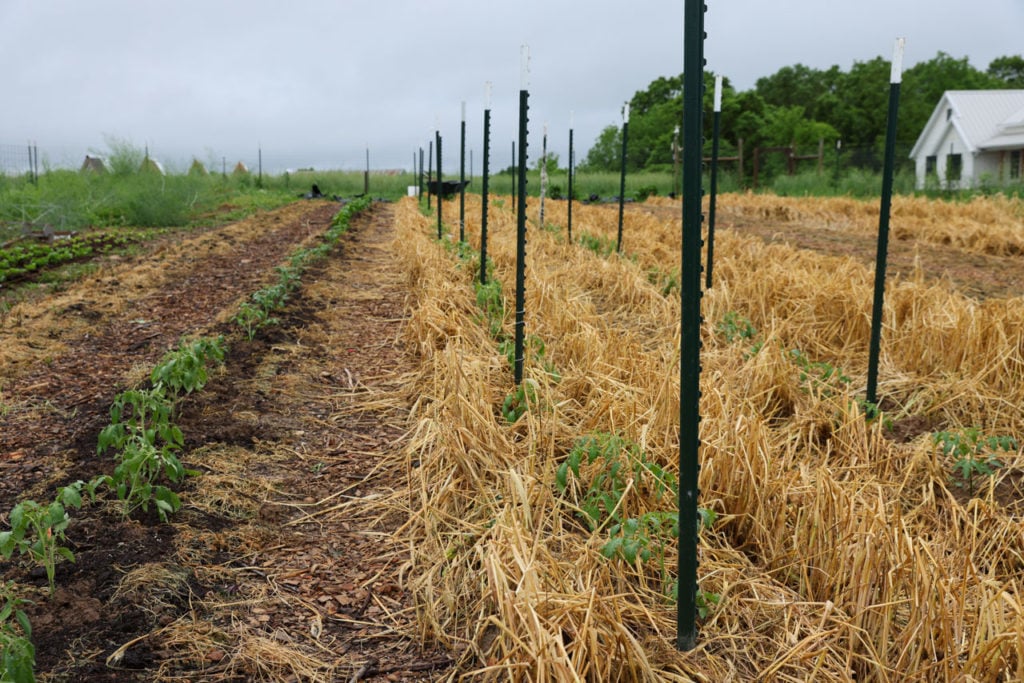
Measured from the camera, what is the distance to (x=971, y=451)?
3.56 meters

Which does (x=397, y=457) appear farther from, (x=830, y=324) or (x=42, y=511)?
(x=830, y=324)

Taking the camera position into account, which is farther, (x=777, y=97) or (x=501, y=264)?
(x=777, y=97)

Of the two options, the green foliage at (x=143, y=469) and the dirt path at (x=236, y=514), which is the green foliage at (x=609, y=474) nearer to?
the dirt path at (x=236, y=514)

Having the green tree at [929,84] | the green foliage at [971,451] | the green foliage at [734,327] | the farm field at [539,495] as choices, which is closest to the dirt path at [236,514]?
the farm field at [539,495]

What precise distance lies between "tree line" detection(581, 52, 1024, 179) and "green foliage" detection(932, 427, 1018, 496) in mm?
30955

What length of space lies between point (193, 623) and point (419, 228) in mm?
10351

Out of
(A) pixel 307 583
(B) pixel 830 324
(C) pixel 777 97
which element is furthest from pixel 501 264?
(C) pixel 777 97

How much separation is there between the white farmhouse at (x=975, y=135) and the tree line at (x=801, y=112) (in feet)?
5.08

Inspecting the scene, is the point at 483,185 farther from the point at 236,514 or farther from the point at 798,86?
the point at 798,86

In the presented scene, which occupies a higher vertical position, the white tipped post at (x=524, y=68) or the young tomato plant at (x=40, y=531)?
the white tipped post at (x=524, y=68)

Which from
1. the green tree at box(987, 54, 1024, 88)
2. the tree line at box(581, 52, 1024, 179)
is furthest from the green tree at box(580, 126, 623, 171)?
the green tree at box(987, 54, 1024, 88)

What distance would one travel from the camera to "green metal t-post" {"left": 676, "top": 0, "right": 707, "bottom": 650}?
82.4 inches

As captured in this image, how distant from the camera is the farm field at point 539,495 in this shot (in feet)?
7.48

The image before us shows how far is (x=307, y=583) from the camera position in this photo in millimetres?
2801
